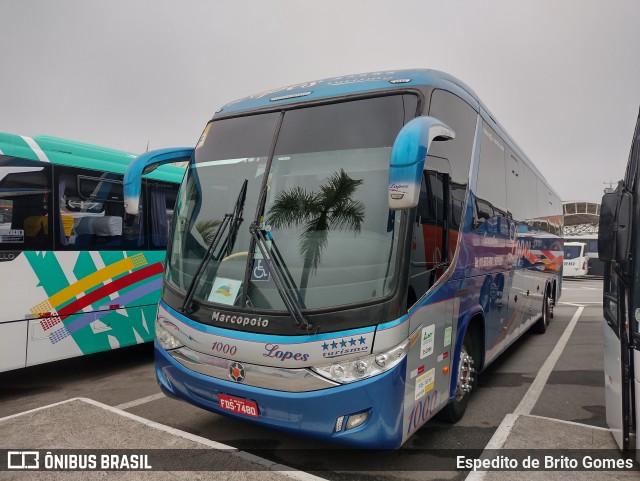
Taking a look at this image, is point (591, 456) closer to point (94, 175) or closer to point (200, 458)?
point (200, 458)

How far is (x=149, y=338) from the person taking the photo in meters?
7.23

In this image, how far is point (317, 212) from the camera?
3.66 meters

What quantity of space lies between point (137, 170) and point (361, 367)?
280 centimetres

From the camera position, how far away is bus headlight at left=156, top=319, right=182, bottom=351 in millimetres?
3993

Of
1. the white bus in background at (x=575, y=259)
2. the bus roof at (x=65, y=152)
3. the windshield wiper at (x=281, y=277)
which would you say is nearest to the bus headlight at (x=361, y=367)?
the windshield wiper at (x=281, y=277)

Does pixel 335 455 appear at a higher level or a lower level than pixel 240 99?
lower

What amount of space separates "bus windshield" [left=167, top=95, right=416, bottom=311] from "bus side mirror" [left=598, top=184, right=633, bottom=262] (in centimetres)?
160

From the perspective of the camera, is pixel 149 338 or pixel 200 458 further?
pixel 149 338

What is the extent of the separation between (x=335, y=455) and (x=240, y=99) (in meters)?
3.46

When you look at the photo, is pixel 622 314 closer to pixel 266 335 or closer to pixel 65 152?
pixel 266 335

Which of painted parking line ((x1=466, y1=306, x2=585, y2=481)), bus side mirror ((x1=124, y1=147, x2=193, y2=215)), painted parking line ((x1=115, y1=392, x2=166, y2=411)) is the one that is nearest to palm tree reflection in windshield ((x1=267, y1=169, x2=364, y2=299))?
bus side mirror ((x1=124, y1=147, x2=193, y2=215))

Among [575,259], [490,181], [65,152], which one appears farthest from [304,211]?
[575,259]

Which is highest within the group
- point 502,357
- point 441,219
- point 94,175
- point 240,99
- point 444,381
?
point 240,99

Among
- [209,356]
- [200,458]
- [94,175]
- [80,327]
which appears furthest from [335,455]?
[94,175]
